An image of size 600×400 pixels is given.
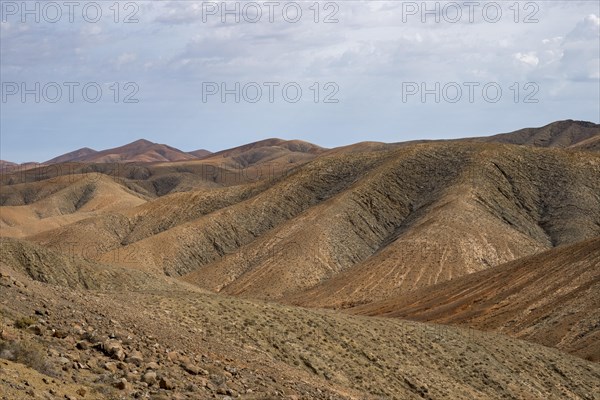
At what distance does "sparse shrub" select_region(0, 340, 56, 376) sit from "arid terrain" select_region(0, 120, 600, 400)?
36 millimetres

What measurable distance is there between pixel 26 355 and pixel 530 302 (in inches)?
1621

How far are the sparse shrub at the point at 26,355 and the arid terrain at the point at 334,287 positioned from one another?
4 cm

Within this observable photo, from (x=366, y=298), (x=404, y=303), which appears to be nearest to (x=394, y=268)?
(x=366, y=298)

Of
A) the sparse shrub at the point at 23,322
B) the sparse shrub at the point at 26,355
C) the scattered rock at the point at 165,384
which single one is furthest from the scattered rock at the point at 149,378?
the sparse shrub at the point at 23,322

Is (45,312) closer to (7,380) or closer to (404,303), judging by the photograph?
(7,380)

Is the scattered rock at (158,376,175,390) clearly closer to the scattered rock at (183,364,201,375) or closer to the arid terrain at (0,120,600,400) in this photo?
the arid terrain at (0,120,600,400)

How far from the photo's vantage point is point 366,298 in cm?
6788

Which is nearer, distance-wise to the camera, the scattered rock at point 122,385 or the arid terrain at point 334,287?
the scattered rock at point 122,385

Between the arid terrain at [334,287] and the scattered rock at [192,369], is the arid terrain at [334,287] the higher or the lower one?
the lower one

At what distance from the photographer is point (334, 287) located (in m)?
72.7

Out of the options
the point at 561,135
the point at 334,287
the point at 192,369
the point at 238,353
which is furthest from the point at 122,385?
the point at 561,135

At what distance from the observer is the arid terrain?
58.5ft

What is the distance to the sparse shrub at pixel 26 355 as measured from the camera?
14.3 meters

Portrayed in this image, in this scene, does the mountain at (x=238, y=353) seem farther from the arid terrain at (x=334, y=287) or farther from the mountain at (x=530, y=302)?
the mountain at (x=530, y=302)
